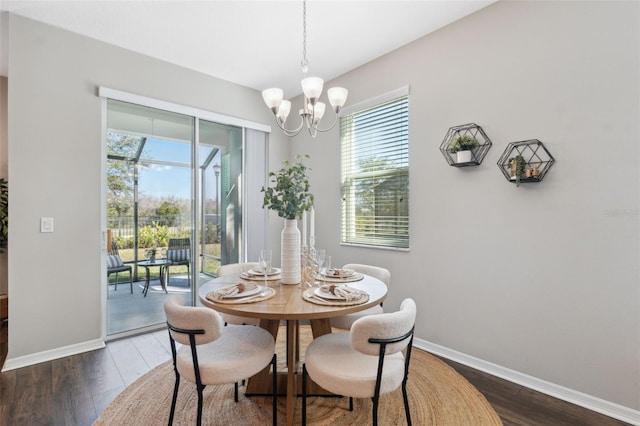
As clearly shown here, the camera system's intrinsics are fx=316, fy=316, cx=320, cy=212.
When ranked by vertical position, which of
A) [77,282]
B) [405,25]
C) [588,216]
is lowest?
[77,282]

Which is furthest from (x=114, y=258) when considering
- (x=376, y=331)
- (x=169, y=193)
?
(x=376, y=331)

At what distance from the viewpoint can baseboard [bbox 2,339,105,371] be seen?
2.50 metres

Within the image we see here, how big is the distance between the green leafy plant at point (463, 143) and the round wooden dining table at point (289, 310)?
128 cm

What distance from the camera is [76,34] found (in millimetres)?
2826

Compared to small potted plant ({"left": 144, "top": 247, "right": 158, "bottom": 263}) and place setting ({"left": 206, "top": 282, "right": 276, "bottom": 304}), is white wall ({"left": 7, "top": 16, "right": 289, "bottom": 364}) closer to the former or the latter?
small potted plant ({"left": 144, "top": 247, "right": 158, "bottom": 263})

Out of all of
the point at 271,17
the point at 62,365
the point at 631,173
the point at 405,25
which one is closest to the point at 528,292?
the point at 631,173

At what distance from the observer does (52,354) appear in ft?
8.79

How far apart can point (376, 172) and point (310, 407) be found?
222 cm

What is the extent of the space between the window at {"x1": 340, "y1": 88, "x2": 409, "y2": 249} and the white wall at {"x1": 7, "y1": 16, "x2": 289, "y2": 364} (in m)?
2.33

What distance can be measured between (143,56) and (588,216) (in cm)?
402


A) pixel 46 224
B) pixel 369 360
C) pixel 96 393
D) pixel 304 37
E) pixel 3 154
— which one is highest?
pixel 304 37

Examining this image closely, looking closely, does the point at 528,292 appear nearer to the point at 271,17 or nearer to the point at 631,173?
the point at 631,173

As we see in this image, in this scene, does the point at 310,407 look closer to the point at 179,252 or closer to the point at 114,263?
the point at 179,252

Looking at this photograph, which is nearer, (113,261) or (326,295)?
(326,295)
